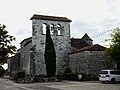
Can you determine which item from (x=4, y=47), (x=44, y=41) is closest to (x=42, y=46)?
(x=44, y=41)

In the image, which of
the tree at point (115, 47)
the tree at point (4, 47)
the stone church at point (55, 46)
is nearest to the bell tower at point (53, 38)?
the stone church at point (55, 46)

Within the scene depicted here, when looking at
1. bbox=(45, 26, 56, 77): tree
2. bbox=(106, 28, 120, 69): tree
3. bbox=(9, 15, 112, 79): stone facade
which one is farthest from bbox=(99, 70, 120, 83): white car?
bbox=(45, 26, 56, 77): tree

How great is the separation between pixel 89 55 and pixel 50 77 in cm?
659

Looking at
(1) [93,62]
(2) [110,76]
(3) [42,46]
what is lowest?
(2) [110,76]

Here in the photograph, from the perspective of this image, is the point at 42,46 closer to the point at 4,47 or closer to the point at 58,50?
the point at 58,50

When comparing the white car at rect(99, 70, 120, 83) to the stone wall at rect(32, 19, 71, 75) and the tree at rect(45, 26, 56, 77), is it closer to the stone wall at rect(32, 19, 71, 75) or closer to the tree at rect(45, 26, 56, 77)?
the tree at rect(45, 26, 56, 77)

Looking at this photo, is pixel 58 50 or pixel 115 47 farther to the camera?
pixel 58 50

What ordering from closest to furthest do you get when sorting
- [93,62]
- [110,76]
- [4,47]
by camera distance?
[4,47] < [110,76] < [93,62]

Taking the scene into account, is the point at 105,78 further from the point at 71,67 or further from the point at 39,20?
the point at 39,20

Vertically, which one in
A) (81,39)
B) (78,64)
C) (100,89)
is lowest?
(100,89)

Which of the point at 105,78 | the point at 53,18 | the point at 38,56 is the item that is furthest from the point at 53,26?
the point at 105,78

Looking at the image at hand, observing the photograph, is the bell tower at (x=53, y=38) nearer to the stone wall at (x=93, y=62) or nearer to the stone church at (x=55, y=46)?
the stone church at (x=55, y=46)

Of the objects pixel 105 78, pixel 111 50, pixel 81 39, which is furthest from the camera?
pixel 81 39

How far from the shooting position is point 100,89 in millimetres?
23312
